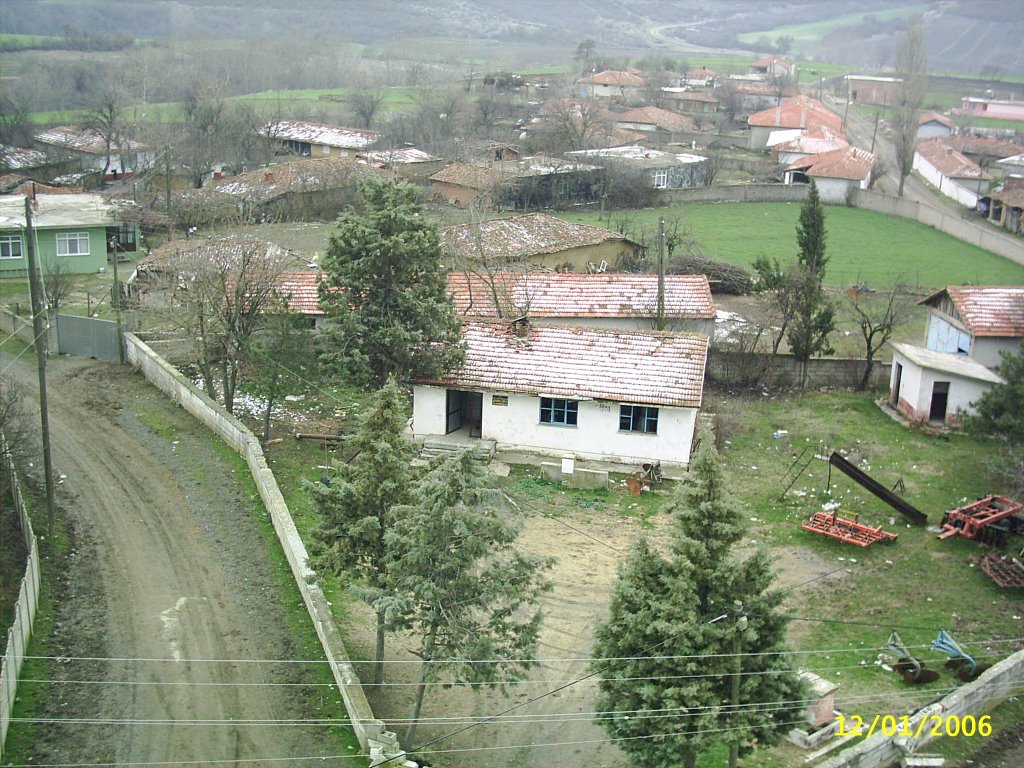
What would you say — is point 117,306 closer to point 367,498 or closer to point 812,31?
point 367,498

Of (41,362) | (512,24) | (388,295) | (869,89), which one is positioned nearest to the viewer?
(41,362)

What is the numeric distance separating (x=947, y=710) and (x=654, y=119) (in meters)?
69.5

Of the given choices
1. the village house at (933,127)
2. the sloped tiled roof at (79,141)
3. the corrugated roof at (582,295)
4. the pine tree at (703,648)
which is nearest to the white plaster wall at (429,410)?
the corrugated roof at (582,295)

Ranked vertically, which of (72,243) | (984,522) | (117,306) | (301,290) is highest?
(301,290)

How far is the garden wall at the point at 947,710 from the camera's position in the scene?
15.7 m

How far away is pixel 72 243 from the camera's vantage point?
40.8 meters

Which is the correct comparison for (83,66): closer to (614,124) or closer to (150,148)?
(150,148)

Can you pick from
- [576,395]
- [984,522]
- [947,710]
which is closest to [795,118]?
[576,395]

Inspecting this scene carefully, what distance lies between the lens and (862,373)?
32625 millimetres

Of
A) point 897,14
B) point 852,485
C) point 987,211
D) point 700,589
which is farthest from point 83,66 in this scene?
point 897,14

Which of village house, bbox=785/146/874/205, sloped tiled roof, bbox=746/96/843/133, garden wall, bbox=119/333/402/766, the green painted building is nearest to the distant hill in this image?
sloped tiled roof, bbox=746/96/843/133

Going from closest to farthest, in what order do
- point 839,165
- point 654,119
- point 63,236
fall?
1. point 63,236
2. point 839,165
3. point 654,119

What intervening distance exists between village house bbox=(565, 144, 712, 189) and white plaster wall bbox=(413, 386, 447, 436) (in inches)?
1335

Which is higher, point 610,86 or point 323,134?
point 610,86
